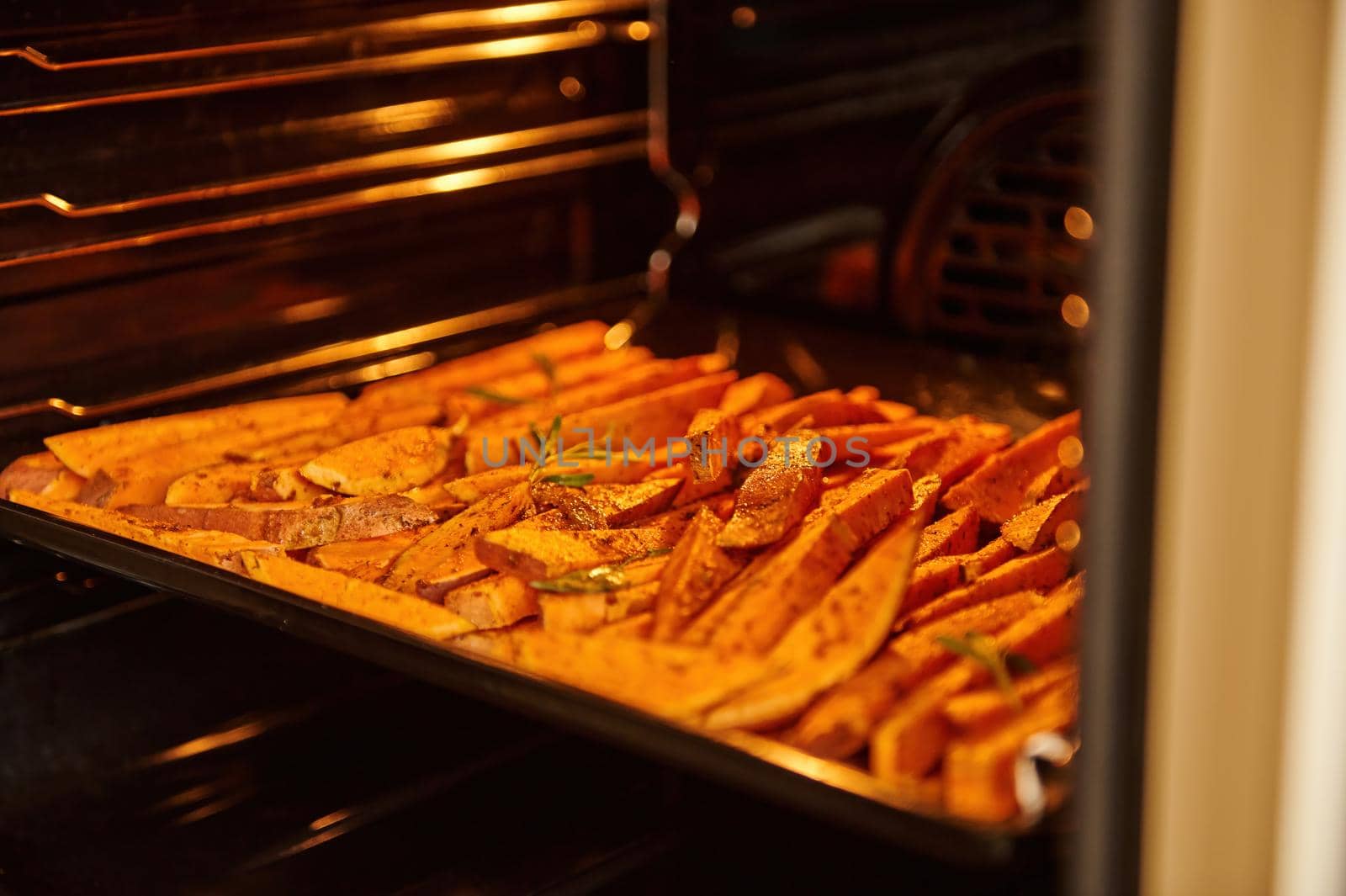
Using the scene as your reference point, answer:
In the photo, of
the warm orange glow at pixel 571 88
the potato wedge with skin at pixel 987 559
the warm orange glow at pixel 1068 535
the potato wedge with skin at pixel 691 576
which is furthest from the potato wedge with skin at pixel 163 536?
the warm orange glow at pixel 571 88

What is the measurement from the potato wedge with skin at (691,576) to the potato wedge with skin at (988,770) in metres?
0.36

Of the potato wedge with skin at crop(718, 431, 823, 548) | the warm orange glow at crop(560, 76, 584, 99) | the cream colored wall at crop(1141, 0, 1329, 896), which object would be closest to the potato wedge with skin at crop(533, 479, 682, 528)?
the potato wedge with skin at crop(718, 431, 823, 548)

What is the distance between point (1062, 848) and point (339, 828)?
52.2 inches

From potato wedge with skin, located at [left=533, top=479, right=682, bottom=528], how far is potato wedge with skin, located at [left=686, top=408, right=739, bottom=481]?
41 millimetres

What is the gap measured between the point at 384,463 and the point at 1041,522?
891 mm

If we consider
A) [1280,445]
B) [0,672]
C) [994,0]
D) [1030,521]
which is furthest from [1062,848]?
[994,0]

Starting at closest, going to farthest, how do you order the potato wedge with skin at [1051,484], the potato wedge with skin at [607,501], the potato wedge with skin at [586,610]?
the potato wedge with skin at [586,610]
the potato wedge with skin at [607,501]
the potato wedge with skin at [1051,484]

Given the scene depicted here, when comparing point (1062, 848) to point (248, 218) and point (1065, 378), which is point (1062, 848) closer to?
point (1065, 378)

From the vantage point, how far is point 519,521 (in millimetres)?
1882

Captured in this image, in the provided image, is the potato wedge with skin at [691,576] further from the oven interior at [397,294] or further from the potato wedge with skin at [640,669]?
the oven interior at [397,294]

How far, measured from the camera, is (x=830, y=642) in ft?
4.77

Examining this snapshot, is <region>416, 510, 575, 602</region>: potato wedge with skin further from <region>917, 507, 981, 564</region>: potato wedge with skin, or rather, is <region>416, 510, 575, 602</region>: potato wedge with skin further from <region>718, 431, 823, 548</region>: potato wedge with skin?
<region>917, 507, 981, 564</region>: potato wedge with skin

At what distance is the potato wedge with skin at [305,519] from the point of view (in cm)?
192

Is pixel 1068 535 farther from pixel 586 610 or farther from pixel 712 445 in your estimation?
pixel 586 610
